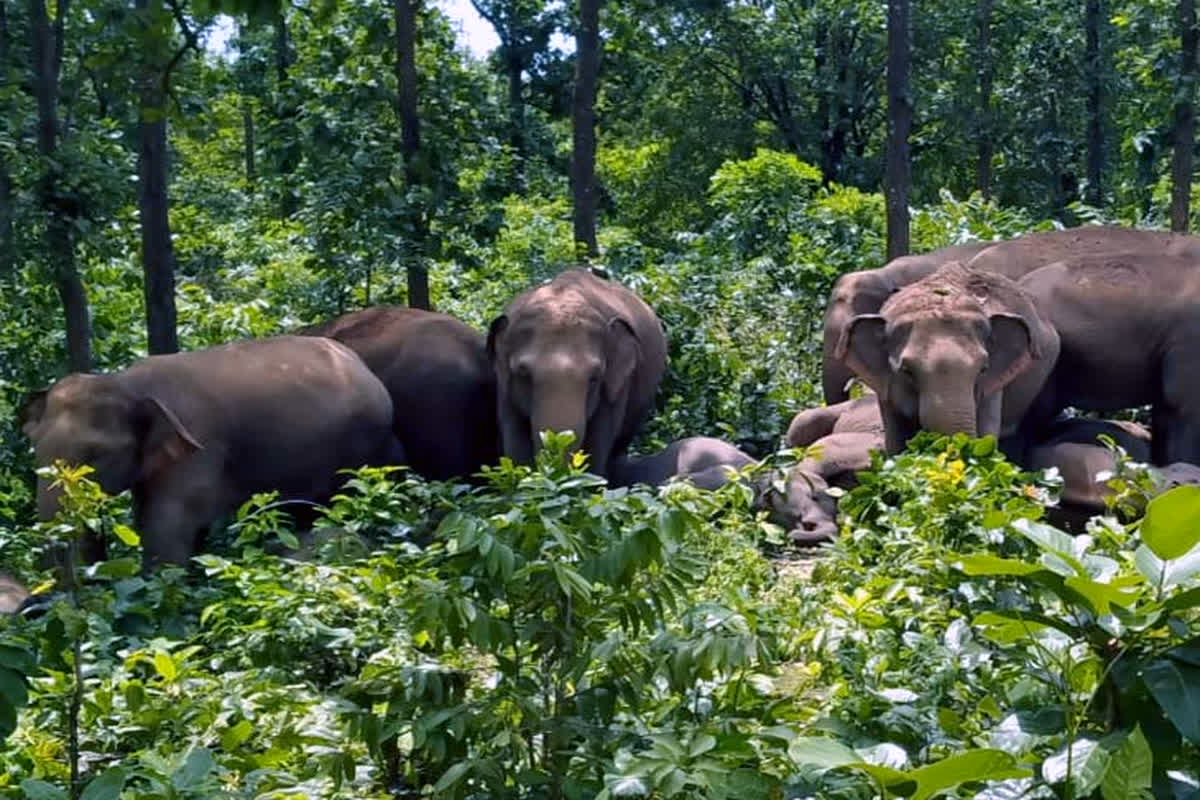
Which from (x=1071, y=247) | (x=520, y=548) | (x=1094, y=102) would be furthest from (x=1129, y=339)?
(x=1094, y=102)

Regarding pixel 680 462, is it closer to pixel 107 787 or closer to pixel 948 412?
pixel 948 412

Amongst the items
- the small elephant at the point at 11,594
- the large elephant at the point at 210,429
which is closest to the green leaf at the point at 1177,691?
the small elephant at the point at 11,594

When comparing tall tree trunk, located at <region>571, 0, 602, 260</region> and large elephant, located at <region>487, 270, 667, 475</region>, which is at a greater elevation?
tall tree trunk, located at <region>571, 0, 602, 260</region>

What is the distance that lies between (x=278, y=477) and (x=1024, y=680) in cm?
611

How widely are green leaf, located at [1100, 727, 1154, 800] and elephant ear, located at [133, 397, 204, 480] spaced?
18.9ft

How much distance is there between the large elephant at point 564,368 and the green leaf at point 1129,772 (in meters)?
6.26

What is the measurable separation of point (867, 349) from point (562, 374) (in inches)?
61.4

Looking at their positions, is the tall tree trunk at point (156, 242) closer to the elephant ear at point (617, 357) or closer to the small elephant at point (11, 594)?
the elephant ear at point (617, 357)

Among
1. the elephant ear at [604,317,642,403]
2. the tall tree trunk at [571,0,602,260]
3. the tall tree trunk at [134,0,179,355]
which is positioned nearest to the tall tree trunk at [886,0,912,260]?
the tall tree trunk at [571,0,602,260]

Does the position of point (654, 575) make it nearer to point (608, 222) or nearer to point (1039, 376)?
point (1039, 376)

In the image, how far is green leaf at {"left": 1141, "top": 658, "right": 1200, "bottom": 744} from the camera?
269cm

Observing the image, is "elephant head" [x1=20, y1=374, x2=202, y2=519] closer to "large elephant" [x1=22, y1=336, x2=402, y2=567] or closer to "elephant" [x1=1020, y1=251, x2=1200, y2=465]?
"large elephant" [x1=22, y1=336, x2=402, y2=567]

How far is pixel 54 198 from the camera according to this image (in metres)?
8.95

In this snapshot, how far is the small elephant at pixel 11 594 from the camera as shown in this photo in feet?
22.2
